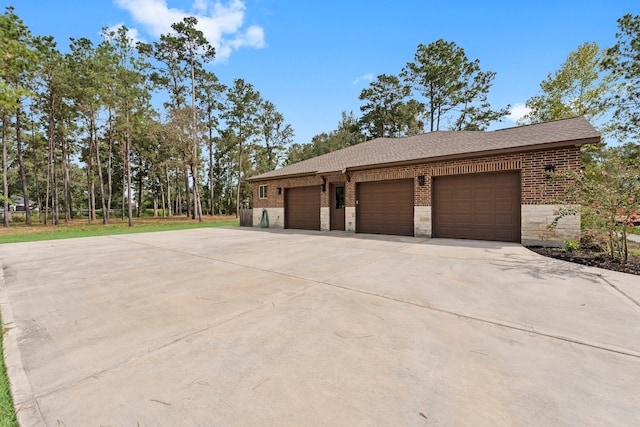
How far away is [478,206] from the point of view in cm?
830

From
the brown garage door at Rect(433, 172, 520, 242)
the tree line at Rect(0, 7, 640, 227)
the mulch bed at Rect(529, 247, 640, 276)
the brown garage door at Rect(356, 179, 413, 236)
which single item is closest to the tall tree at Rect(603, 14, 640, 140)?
the tree line at Rect(0, 7, 640, 227)

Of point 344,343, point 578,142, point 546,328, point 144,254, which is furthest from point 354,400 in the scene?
point 578,142

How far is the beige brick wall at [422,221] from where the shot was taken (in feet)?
29.6

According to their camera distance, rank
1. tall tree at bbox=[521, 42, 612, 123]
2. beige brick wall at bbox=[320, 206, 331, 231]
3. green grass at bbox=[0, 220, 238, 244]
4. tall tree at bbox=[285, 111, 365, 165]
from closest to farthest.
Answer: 1. green grass at bbox=[0, 220, 238, 244]
2. beige brick wall at bbox=[320, 206, 331, 231]
3. tall tree at bbox=[521, 42, 612, 123]
4. tall tree at bbox=[285, 111, 365, 165]

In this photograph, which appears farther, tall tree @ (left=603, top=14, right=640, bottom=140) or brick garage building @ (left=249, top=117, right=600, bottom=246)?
tall tree @ (left=603, top=14, right=640, bottom=140)

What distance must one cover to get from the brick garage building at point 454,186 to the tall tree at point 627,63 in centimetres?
1287

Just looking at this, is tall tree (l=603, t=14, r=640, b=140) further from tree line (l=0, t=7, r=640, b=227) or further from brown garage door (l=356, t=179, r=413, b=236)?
brown garage door (l=356, t=179, r=413, b=236)

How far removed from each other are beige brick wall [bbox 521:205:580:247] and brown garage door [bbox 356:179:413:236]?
134 inches

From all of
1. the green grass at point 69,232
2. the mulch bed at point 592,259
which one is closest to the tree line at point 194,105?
the green grass at point 69,232

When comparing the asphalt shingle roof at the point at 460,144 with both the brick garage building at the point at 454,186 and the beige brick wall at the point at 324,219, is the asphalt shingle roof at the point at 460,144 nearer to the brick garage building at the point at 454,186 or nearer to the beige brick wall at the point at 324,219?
the brick garage building at the point at 454,186

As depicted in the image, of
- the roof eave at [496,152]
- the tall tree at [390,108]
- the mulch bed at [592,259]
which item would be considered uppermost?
the tall tree at [390,108]

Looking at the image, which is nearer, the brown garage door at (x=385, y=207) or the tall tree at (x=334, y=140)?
the brown garage door at (x=385, y=207)

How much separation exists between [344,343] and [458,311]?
1.52 meters

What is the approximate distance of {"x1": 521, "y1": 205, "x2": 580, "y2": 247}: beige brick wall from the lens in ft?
22.3
